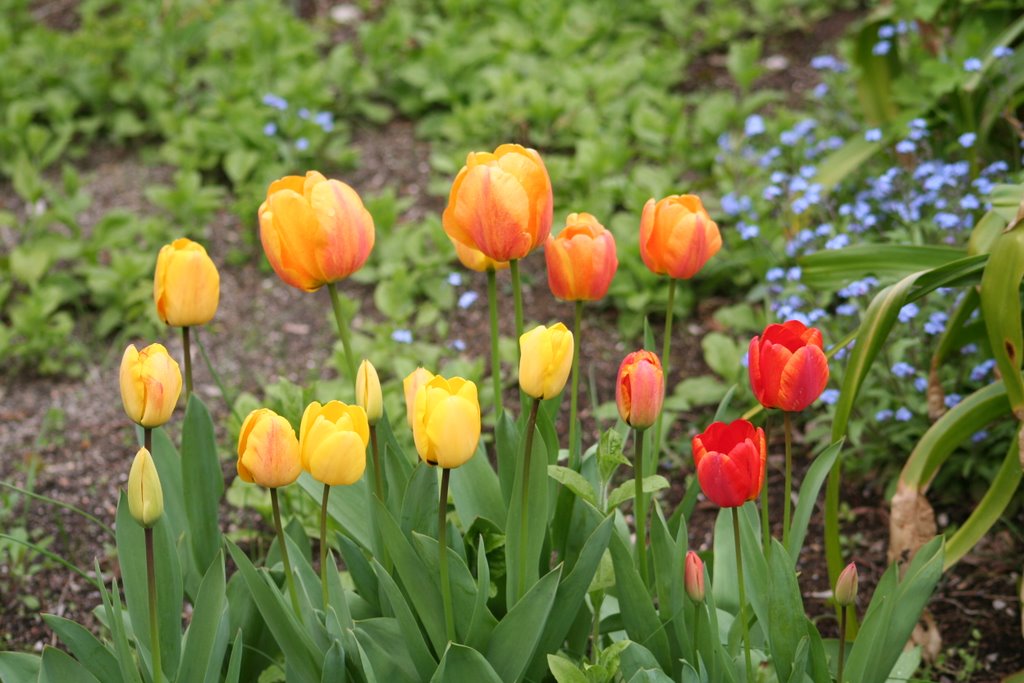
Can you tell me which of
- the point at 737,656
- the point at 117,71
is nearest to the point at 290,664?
the point at 737,656

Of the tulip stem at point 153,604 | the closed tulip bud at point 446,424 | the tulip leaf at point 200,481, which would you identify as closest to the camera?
the closed tulip bud at point 446,424

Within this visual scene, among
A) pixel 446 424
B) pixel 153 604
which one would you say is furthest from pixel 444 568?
pixel 153 604

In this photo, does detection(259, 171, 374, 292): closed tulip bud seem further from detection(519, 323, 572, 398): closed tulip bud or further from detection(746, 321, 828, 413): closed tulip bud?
detection(746, 321, 828, 413): closed tulip bud

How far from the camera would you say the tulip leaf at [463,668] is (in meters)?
1.38

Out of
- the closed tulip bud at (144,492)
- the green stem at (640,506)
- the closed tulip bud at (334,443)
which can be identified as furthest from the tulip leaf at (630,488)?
the closed tulip bud at (144,492)

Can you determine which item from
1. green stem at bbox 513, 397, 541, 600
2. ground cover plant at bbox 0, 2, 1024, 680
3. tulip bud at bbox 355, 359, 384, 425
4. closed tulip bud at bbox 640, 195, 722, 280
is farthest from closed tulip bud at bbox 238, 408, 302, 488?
closed tulip bud at bbox 640, 195, 722, 280

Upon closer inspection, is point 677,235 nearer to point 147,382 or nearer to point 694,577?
point 694,577

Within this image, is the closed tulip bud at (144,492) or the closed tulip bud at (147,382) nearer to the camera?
the closed tulip bud at (144,492)

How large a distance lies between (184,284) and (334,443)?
0.36 metres

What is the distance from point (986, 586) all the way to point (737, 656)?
0.81m

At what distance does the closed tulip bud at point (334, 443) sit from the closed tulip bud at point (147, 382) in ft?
0.61

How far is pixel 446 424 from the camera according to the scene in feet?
4.19

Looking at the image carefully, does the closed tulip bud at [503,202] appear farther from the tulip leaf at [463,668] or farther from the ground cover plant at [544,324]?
the tulip leaf at [463,668]

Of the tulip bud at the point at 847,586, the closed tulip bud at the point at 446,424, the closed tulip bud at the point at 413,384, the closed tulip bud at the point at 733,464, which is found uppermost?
the closed tulip bud at the point at 446,424
